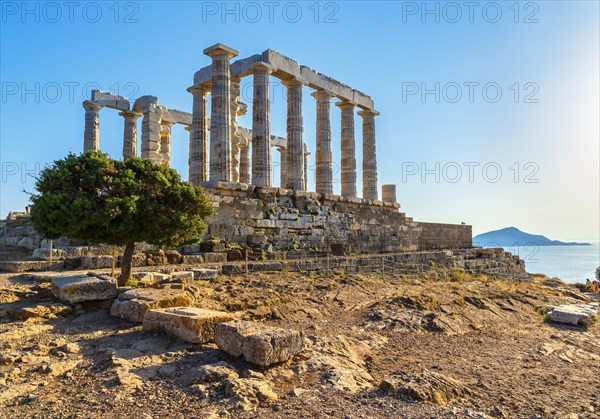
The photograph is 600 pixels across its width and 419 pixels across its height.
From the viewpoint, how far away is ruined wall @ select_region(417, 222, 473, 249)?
1053 inches

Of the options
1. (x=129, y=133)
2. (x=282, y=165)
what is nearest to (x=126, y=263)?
(x=129, y=133)

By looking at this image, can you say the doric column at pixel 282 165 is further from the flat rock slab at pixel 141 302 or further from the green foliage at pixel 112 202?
the flat rock slab at pixel 141 302

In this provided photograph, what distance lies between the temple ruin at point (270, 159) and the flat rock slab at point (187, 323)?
8625mm

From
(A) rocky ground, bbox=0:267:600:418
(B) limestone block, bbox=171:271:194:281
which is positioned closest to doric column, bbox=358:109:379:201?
(A) rocky ground, bbox=0:267:600:418

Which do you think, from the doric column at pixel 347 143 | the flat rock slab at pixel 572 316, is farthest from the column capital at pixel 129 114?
the flat rock slab at pixel 572 316

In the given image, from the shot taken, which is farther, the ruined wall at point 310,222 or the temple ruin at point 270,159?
the temple ruin at point 270,159

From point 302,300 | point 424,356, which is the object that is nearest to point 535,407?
point 424,356

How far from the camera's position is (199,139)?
63.3 feet

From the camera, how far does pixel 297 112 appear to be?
20.5 meters

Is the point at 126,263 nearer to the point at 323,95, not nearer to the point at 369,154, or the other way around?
the point at 323,95

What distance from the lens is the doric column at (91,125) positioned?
23.6 metres

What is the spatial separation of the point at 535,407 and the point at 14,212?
2425 cm

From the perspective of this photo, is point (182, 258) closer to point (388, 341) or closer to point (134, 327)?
point (134, 327)

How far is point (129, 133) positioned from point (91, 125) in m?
1.95
